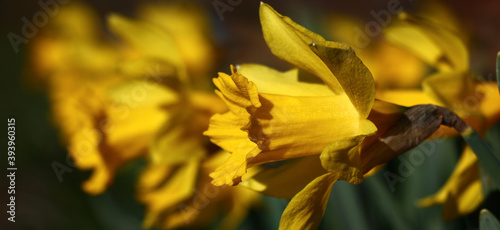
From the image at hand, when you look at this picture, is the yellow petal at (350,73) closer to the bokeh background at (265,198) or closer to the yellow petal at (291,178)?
the yellow petal at (291,178)

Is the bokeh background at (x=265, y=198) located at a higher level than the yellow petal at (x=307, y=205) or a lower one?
lower

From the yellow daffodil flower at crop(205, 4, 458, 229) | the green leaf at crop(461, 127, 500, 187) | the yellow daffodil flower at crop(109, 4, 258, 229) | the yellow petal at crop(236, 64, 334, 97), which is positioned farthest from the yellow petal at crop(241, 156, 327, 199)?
the yellow daffodil flower at crop(109, 4, 258, 229)

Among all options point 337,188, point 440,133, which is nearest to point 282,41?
point 440,133

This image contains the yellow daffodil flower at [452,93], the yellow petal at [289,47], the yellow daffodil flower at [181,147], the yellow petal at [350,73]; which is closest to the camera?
the yellow petal at [350,73]

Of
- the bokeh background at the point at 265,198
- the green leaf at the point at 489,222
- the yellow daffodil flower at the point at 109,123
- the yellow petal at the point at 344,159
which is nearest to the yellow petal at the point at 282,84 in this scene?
the yellow petal at the point at 344,159

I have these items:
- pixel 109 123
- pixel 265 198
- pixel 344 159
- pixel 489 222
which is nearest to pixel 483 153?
pixel 489 222

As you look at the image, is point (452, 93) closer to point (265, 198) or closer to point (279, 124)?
point (279, 124)

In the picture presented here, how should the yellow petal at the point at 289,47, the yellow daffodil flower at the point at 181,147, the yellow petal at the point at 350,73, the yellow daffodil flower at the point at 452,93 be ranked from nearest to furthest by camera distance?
the yellow petal at the point at 350,73, the yellow petal at the point at 289,47, the yellow daffodil flower at the point at 452,93, the yellow daffodil flower at the point at 181,147
